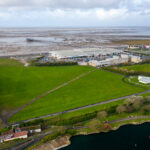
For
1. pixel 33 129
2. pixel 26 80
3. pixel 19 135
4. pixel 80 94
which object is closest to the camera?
pixel 19 135

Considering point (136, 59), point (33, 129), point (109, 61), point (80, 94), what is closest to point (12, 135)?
point (33, 129)

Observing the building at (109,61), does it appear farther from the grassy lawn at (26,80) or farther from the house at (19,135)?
the house at (19,135)

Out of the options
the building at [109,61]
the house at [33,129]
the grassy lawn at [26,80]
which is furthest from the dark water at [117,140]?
the building at [109,61]

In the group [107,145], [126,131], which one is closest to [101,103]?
[126,131]

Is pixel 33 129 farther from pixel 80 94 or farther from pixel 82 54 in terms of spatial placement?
pixel 82 54

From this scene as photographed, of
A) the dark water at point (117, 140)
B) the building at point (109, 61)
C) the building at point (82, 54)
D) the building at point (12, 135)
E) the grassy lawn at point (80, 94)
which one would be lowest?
the dark water at point (117, 140)

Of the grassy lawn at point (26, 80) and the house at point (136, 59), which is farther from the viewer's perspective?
the house at point (136, 59)

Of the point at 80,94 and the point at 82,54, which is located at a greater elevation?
the point at 82,54
